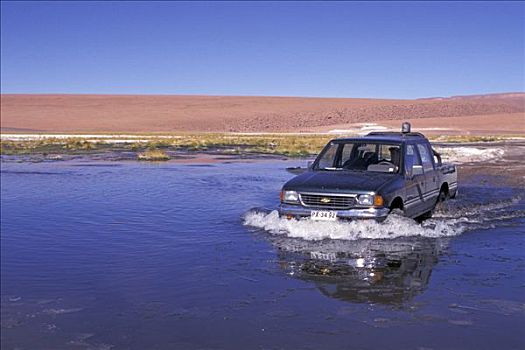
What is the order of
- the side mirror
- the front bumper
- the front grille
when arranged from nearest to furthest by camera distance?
1. the front bumper
2. the front grille
3. the side mirror

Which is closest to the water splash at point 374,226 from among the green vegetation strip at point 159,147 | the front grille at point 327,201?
the front grille at point 327,201

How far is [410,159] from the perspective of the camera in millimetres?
11109

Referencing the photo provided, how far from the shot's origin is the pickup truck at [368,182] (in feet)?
32.1

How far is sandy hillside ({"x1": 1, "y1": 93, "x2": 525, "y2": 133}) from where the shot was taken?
11844cm

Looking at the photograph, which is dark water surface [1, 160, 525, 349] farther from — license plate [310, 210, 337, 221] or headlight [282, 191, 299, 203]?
headlight [282, 191, 299, 203]

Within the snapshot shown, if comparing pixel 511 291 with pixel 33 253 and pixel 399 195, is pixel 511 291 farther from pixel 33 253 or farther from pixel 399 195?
pixel 33 253

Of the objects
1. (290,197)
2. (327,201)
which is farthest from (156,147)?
(327,201)

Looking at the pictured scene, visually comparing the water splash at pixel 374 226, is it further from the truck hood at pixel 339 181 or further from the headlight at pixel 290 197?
the truck hood at pixel 339 181

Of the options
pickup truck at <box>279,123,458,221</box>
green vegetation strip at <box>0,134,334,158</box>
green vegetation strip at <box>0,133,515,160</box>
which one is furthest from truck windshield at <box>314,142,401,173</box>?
green vegetation strip at <box>0,134,334,158</box>

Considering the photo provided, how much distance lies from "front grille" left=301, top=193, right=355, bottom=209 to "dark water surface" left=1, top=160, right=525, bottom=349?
0.31 meters

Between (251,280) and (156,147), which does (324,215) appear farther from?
(156,147)

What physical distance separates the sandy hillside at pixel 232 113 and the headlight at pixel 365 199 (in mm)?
88820

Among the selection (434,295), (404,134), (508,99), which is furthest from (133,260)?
(508,99)

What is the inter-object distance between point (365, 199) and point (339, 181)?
604 mm
